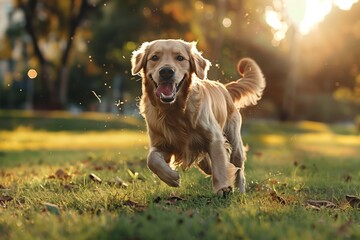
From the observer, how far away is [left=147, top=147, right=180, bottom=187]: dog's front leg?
5230 millimetres

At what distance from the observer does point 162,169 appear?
17.3 ft

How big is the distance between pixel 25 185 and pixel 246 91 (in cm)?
288

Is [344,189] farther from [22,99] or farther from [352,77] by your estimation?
[22,99]

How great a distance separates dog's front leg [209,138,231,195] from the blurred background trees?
10.4ft

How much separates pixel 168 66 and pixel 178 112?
470 millimetres

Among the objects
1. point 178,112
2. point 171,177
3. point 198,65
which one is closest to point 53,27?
point 198,65

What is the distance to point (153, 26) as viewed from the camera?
104 ft

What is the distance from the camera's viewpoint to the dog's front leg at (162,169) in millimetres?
5230

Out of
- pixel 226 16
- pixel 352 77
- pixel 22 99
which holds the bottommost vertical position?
pixel 22 99

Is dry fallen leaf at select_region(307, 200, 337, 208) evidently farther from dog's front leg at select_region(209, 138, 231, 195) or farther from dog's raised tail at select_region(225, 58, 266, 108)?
dog's raised tail at select_region(225, 58, 266, 108)

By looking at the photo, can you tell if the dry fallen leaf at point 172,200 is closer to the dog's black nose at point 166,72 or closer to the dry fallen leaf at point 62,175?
the dog's black nose at point 166,72

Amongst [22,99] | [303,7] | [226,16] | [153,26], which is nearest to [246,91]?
[303,7]

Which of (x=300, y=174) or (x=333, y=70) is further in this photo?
(x=333, y=70)

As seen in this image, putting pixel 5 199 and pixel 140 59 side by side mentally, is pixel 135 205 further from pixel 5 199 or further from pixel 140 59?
pixel 140 59
